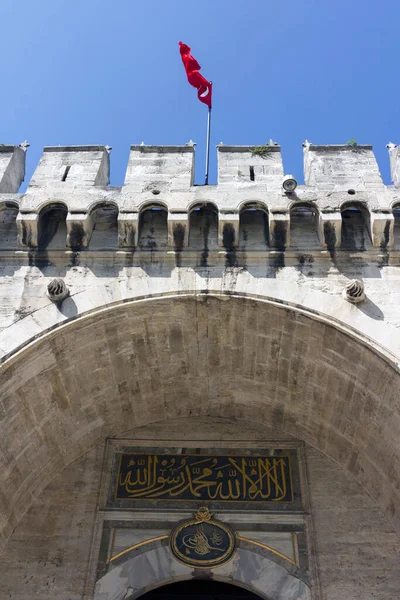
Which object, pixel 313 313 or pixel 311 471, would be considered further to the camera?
pixel 311 471

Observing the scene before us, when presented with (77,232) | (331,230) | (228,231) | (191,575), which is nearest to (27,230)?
(77,232)

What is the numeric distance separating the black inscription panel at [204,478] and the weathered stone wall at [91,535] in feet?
1.05

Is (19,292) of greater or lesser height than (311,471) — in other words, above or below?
above

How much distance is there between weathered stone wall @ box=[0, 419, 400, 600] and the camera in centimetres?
766

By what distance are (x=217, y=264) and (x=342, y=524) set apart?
3.75 meters

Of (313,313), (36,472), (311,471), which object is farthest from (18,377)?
(311,471)

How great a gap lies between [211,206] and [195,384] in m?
2.44

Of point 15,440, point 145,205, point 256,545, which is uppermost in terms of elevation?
point 145,205

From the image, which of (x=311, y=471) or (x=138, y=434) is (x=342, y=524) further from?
(x=138, y=434)

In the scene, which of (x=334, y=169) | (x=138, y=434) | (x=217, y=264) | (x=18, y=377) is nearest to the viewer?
(x=18, y=377)

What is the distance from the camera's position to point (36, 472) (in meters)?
8.20

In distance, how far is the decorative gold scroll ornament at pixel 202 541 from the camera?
26.1 ft

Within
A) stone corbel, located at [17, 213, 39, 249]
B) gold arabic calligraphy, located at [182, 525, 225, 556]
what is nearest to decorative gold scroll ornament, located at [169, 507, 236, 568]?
gold arabic calligraphy, located at [182, 525, 225, 556]

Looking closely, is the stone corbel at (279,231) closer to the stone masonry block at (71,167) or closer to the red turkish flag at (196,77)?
the stone masonry block at (71,167)
